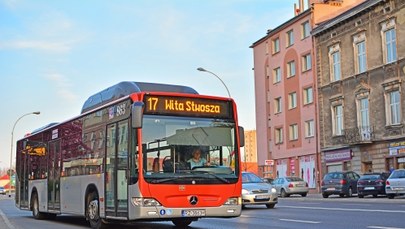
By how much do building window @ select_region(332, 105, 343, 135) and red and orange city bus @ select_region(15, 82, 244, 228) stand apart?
108 feet

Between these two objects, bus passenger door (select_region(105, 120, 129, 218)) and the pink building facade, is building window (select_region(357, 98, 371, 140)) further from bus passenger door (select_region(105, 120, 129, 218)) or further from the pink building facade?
bus passenger door (select_region(105, 120, 129, 218))

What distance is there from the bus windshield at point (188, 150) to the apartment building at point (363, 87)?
2751 cm

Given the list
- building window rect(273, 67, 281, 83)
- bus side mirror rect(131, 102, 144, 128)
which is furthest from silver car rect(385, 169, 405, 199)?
building window rect(273, 67, 281, 83)

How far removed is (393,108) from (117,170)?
30145 millimetres

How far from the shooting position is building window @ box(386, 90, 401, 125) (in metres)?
38.5

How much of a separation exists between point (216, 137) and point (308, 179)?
38.0 m

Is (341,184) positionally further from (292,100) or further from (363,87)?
(292,100)

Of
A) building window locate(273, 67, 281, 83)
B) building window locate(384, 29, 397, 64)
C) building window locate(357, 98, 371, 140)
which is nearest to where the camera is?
building window locate(384, 29, 397, 64)

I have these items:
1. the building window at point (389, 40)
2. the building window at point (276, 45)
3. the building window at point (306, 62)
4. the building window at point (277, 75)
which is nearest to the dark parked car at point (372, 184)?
the building window at point (389, 40)

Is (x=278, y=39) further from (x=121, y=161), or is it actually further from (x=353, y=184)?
(x=121, y=161)

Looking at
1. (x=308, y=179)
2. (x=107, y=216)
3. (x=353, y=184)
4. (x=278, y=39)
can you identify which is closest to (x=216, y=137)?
(x=107, y=216)

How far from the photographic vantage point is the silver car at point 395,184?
29125 mm

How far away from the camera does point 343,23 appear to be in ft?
145

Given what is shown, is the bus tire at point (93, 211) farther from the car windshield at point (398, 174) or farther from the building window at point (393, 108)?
the building window at point (393, 108)
